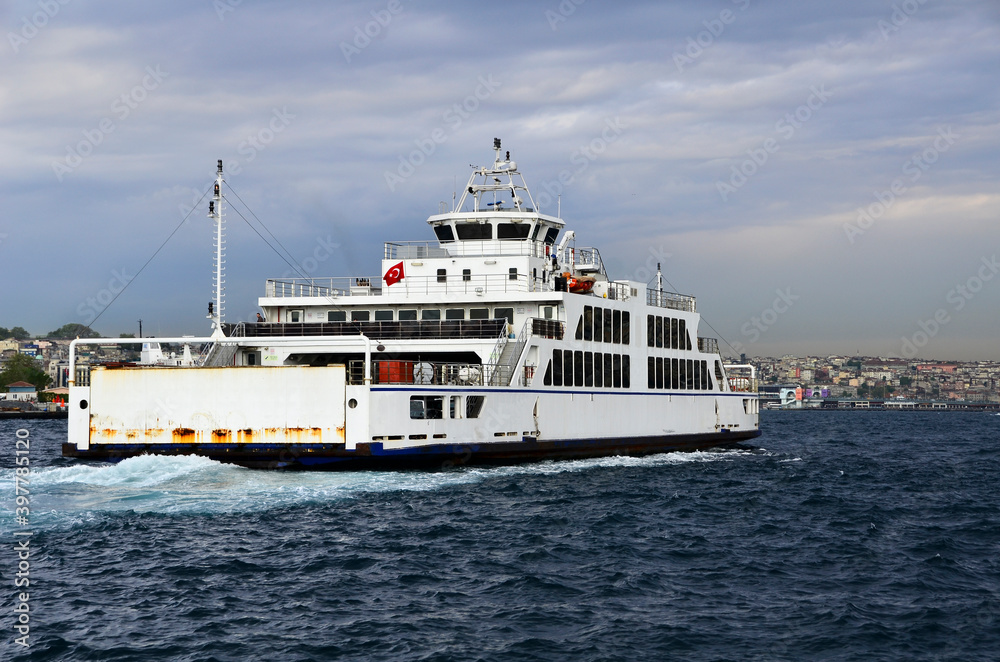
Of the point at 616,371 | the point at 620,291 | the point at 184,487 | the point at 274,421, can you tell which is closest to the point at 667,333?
the point at 620,291

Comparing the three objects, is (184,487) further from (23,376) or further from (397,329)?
(23,376)

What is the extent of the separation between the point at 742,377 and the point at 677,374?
721 cm

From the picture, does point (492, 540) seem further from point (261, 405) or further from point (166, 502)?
point (261, 405)

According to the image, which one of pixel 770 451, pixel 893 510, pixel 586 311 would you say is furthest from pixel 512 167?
pixel 893 510

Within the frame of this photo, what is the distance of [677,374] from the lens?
124 ft

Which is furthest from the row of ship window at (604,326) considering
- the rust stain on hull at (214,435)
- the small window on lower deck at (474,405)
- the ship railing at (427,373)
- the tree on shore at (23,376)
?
the tree on shore at (23,376)

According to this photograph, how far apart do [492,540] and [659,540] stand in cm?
299

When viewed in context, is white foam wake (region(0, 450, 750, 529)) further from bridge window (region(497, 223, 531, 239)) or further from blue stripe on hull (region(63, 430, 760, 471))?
bridge window (region(497, 223, 531, 239))

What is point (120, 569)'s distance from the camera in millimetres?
15148

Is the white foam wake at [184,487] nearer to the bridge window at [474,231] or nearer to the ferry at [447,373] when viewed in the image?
the ferry at [447,373]

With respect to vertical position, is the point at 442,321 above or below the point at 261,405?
above

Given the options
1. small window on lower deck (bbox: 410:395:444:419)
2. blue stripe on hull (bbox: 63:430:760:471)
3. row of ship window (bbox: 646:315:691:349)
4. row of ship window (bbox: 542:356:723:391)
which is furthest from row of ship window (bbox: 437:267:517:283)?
small window on lower deck (bbox: 410:395:444:419)

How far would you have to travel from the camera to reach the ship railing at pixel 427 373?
2539 centimetres

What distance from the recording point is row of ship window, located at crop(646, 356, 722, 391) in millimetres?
36031
